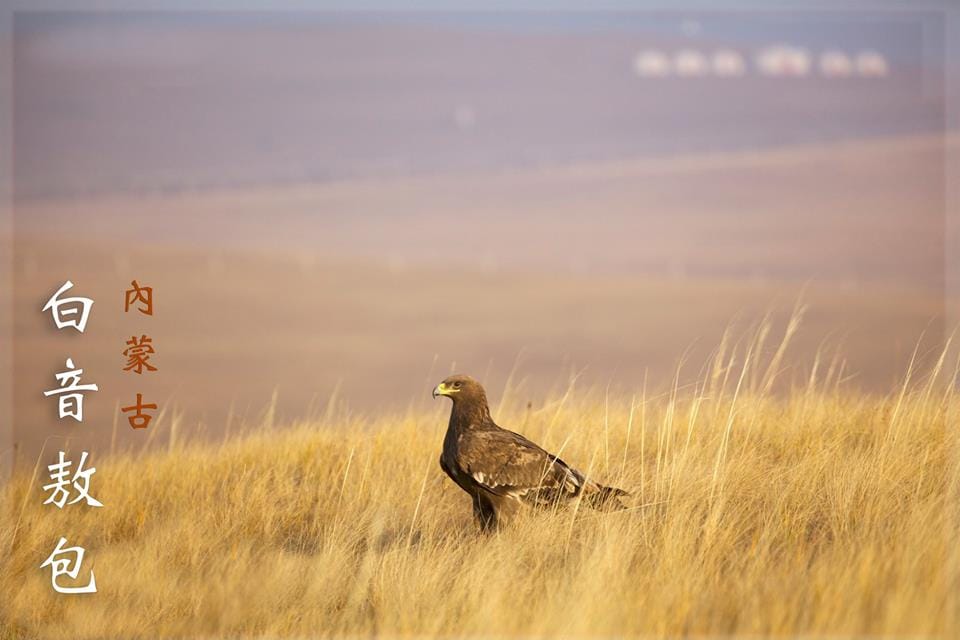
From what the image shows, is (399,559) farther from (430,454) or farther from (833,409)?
(833,409)

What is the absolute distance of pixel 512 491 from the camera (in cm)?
584

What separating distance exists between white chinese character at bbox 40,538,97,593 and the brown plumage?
7.20 ft

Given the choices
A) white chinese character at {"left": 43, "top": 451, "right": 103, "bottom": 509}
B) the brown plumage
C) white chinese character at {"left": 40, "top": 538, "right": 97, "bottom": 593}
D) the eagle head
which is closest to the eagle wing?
the brown plumage

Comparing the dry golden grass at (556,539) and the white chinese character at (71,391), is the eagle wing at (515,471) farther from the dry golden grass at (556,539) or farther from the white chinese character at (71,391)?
the white chinese character at (71,391)

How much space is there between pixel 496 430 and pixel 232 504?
1.99m

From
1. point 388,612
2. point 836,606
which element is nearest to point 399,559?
point 388,612

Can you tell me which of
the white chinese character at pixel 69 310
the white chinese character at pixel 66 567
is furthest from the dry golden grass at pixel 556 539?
the white chinese character at pixel 69 310

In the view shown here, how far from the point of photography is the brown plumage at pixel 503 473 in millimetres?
5785

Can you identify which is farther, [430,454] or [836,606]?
[430,454]

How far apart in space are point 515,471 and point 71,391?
10.5 ft

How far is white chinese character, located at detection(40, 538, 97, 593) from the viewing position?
5723mm

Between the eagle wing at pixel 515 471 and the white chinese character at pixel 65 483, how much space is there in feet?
8.72

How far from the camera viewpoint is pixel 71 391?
22.1ft

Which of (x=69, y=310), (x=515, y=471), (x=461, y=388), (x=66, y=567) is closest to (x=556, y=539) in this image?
(x=515, y=471)
